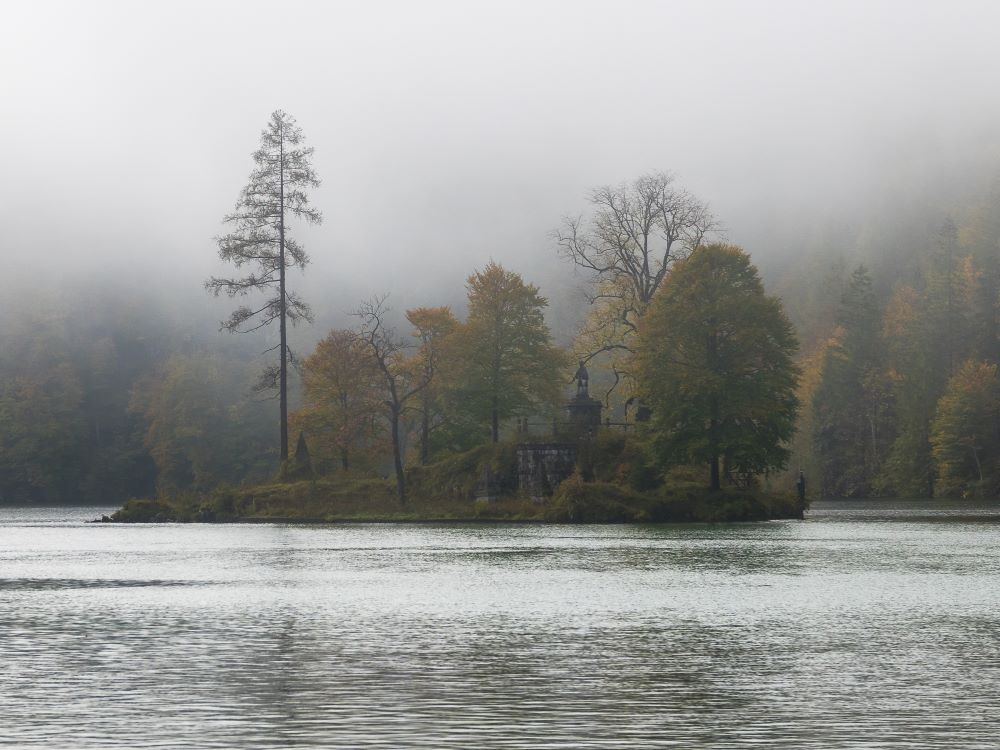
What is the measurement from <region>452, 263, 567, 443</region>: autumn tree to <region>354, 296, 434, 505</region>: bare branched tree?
2.91 metres

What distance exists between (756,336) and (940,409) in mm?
53665

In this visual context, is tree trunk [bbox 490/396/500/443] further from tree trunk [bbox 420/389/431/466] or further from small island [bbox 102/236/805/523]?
tree trunk [bbox 420/389/431/466]

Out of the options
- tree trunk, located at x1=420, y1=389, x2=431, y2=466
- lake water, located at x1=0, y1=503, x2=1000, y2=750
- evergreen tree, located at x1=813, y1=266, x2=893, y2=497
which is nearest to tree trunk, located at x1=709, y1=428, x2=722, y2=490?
tree trunk, located at x1=420, y1=389, x2=431, y2=466

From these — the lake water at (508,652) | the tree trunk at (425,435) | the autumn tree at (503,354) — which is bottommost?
the lake water at (508,652)

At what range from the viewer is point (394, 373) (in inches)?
3637

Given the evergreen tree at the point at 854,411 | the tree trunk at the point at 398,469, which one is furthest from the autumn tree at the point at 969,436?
the tree trunk at the point at 398,469

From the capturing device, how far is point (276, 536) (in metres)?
56.7

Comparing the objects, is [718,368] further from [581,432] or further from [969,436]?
[969,436]

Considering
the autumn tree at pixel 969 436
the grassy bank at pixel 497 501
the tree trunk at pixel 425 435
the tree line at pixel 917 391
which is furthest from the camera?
the tree line at pixel 917 391

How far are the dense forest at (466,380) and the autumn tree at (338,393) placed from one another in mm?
142

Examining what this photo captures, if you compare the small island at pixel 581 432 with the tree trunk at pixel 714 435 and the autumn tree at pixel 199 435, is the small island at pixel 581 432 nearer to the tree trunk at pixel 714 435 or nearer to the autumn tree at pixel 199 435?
the tree trunk at pixel 714 435

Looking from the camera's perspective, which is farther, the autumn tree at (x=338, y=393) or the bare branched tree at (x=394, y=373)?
the autumn tree at (x=338, y=393)

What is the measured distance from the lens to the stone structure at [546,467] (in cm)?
7106

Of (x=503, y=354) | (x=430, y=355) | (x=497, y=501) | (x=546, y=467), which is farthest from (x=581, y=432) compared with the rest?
(x=430, y=355)
